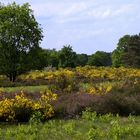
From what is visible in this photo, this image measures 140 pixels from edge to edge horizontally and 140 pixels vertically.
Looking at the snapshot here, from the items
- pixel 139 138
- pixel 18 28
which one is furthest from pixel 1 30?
pixel 139 138

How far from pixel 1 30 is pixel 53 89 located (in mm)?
27195

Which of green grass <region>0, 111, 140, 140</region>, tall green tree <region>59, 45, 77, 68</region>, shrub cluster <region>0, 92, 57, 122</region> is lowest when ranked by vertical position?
green grass <region>0, 111, 140, 140</region>

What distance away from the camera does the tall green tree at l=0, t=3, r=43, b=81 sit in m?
48.5

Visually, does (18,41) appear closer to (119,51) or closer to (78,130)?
(78,130)

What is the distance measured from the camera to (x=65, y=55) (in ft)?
256

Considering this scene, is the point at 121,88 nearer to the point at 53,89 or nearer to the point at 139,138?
the point at 53,89

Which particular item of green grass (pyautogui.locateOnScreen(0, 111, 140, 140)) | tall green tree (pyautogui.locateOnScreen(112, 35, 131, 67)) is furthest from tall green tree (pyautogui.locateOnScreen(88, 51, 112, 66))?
green grass (pyautogui.locateOnScreen(0, 111, 140, 140))

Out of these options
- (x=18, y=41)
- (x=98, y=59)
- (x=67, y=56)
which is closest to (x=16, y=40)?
(x=18, y=41)

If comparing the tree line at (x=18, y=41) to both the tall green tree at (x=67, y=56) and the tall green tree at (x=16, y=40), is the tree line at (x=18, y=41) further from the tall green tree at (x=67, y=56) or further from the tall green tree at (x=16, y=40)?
the tall green tree at (x=67, y=56)

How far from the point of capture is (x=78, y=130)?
45.5 ft

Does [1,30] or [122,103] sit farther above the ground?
[1,30]

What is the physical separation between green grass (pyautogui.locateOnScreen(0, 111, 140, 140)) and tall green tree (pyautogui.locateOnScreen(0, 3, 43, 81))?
33.2 m

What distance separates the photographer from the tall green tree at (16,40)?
48.5 m

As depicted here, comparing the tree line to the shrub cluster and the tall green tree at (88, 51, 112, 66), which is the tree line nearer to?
the shrub cluster
